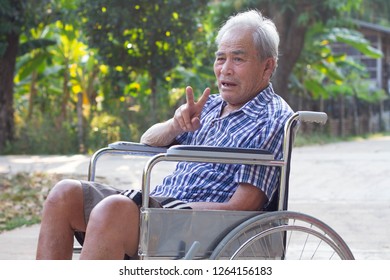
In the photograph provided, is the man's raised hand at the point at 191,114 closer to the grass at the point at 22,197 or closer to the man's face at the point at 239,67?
the man's face at the point at 239,67

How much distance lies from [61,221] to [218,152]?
63 centimetres

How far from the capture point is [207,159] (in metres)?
3.09

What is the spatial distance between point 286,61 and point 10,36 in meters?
6.68

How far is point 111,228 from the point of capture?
9.69 ft

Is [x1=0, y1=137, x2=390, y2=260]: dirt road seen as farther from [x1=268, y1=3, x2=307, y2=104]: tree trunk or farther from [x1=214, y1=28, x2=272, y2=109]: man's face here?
[x1=268, y1=3, x2=307, y2=104]: tree trunk

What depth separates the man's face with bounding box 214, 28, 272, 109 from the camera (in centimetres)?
343

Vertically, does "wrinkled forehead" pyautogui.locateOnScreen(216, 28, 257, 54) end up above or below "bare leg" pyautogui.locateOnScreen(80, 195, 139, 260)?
above

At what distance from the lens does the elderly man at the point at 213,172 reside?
118 inches

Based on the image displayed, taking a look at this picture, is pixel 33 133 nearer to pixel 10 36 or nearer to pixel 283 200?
pixel 10 36

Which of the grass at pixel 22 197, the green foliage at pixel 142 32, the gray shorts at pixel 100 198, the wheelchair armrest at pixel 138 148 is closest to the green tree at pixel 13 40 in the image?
the green foliage at pixel 142 32

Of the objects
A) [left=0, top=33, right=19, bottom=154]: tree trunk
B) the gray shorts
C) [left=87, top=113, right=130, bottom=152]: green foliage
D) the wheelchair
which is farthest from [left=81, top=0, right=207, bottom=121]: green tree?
the wheelchair

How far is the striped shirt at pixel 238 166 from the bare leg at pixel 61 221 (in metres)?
0.38
